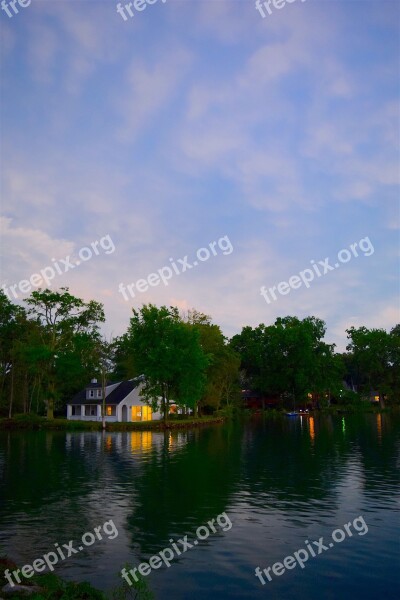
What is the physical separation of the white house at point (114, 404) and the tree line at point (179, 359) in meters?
3.23

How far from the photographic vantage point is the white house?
8181 cm

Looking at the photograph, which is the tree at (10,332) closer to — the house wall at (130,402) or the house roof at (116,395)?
the house roof at (116,395)

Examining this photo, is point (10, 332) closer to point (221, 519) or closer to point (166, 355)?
point (166, 355)

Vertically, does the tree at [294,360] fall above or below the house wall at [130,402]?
above

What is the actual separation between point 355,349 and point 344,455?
369 ft

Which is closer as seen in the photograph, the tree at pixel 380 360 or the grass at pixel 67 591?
the grass at pixel 67 591

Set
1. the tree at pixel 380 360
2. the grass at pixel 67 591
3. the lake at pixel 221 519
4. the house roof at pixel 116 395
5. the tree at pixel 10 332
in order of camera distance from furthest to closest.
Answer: the tree at pixel 380 360, the tree at pixel 10 332, the house roof at pixel 116 395, the lake at pixel 221 519, the grass at pixel 67 591

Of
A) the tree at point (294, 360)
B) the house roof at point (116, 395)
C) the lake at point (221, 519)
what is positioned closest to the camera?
the lake at point (221, 519)

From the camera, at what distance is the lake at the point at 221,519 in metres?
14.1

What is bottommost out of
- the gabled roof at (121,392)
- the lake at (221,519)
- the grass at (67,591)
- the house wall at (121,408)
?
the lake at (221,519)

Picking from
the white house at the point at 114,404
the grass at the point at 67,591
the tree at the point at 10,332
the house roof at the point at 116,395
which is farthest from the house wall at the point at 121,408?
the grass at the point at 67,591

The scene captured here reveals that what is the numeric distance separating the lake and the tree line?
35.6 metres

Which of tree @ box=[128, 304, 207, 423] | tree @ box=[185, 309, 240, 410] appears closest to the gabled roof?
tree @ box=[128, 304, 207, 423]

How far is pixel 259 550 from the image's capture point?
53.5 ft
